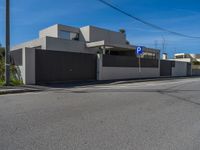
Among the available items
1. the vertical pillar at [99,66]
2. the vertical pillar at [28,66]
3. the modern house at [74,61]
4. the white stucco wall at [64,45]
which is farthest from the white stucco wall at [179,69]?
the vertical pillar at [28,66]

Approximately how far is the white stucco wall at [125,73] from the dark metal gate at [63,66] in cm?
142

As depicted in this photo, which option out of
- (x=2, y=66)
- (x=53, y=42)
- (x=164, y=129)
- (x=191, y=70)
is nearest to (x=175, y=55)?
(x=191, y=70)

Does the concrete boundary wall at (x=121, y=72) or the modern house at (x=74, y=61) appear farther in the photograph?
the concrete boundary wall at (x=121, y=72)

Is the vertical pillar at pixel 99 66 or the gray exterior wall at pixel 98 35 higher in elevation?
the gray exterior wall at pixel 98 35

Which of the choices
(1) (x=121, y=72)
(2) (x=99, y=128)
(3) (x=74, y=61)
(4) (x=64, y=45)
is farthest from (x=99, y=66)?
(2) (x=99, y=128)

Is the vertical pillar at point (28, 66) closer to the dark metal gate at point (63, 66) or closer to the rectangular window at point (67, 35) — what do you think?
the dark metal gate at point (63, 66)

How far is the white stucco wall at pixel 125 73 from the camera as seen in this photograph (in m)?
21.1

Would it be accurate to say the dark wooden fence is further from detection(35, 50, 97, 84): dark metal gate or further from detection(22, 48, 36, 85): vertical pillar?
detection(22, 48, 36, 85): vertical pillar

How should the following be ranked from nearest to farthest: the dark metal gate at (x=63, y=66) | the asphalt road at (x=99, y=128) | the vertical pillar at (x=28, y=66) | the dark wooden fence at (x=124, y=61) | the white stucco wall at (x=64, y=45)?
the asphalt road at (x=99, y=128)
the vertical pillar at (x=28, y=66)
the dark metal gate at (x=63, y=66)
the dark wooden fence at (x=124, y=61)
the white stucco wall at (x=64, y=45)

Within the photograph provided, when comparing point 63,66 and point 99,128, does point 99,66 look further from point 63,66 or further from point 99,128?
point 99,128

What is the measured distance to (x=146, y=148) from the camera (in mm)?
3928

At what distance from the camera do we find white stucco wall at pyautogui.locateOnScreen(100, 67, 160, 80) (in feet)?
69.2

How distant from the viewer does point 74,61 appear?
720 inches

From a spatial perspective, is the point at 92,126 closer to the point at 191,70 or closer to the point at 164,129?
the point at 164,129
